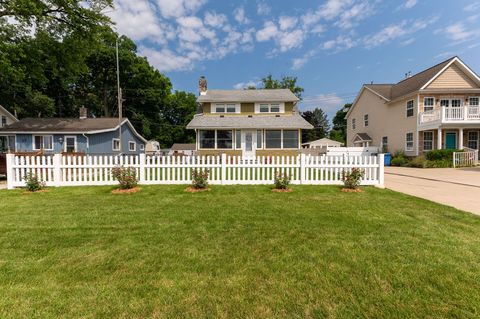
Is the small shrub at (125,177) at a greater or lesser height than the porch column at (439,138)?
lesser

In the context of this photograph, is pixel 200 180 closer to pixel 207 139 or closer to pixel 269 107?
pixel 207 139

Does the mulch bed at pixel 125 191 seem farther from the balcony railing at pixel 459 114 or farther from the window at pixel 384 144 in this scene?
the window at pixel 384 144

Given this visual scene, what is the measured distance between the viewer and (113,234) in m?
3.93

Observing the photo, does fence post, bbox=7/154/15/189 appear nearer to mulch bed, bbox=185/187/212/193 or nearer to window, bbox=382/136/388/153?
mulch bed, bbox=185/187/212/193

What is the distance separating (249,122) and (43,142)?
1811 cm

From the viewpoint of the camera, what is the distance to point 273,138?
801 inches

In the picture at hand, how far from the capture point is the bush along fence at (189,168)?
328 inches

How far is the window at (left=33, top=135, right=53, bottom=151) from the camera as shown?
21359 millimetres

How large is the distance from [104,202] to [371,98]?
28324 millimetres

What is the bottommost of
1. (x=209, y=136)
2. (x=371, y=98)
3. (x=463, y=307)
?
(x=463, y=307)

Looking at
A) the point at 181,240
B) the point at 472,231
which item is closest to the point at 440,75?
the point at 472,231

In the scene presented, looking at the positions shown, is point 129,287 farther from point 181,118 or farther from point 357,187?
point 181,118

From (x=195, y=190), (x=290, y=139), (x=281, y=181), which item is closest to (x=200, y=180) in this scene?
(x=195, y=190)

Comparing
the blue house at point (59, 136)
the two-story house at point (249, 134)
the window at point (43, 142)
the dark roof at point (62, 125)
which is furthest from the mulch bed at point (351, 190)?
the window at point (43, 142)
